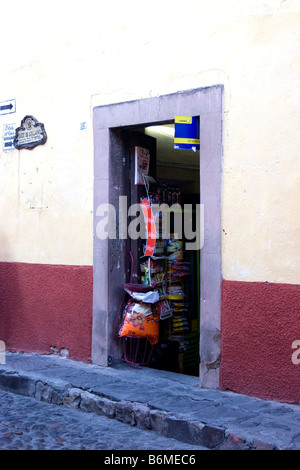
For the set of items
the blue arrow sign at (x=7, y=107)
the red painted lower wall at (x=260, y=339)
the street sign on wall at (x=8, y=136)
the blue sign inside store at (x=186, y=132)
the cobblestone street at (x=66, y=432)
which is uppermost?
the blue arrow sign at (x=7, y=107)

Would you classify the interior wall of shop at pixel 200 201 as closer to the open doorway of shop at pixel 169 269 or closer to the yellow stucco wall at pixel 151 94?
the yellow stucco wall at pixel 151 94

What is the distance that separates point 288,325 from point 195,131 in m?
2.01

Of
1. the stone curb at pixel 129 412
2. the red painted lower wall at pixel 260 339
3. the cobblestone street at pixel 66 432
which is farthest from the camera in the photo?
the red painted lower wall at pixel 260 339

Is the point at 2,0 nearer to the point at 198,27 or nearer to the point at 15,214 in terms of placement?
the point at 15,214

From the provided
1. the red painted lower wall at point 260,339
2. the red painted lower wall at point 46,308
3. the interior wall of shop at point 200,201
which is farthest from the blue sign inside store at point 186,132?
the red painted lower wall at point 46,308

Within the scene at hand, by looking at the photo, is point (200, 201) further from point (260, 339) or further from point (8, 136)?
point (8, 136)

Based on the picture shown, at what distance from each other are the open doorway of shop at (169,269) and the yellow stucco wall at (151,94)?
54cm

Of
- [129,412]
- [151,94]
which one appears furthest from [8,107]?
[129,412]

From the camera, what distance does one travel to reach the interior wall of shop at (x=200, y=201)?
550 centimetres

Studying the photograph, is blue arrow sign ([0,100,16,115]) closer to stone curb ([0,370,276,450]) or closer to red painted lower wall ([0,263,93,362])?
red painted lower wall ([0,263,93,362])

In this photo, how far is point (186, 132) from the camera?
5703 millimetres

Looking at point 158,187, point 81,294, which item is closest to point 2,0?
point 158,187

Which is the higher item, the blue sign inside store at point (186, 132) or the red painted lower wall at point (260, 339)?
the blue sign inside store at point (186, 132)

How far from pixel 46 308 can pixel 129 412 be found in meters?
2.34
